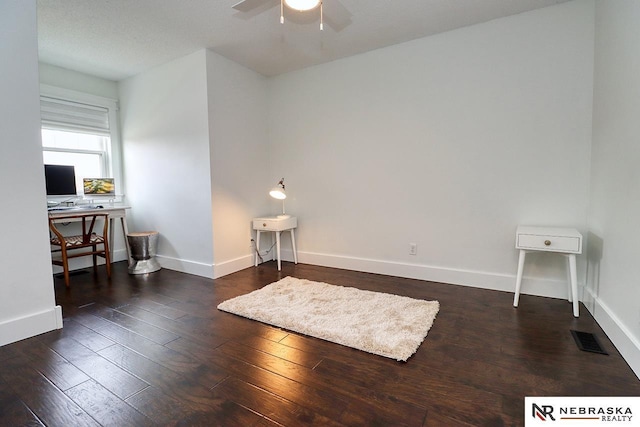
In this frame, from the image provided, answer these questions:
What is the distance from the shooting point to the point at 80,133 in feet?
13.0

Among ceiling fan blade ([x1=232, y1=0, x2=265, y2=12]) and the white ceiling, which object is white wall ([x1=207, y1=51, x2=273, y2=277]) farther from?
ceiling fan blade ([x1=232, y1=0, x2=265, y2=12])

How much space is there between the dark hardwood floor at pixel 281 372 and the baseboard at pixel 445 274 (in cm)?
18

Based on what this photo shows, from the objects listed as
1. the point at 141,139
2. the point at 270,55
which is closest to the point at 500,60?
the point at 270,55

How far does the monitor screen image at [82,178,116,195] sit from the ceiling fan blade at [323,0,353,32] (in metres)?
3.48

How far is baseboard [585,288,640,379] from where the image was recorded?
1593mm

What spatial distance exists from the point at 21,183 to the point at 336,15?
2636 mm

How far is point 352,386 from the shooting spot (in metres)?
1.52

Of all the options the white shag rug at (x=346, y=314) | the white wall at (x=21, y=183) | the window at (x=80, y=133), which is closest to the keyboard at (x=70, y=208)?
the window at (x=80, y=133)

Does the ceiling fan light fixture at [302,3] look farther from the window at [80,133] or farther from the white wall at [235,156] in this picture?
the window at [80,133]

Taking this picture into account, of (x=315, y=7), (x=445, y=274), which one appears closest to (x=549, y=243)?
(x=445, y=274)

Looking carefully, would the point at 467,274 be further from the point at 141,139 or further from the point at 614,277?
the point at 141,139

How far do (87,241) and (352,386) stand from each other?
331 cm

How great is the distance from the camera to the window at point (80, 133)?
12.0 feet

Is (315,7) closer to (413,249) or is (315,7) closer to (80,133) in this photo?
(413,249)
